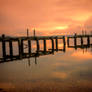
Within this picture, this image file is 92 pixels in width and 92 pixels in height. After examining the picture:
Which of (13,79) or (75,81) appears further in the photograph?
(13,79)

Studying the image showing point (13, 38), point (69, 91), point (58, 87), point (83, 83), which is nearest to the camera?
point (69, 91)

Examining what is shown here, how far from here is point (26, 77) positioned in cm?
1224

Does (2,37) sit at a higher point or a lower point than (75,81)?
higher

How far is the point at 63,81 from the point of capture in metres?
10.9

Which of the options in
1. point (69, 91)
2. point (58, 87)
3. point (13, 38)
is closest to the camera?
point (69, 91)

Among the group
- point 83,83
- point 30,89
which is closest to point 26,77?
point 30,89

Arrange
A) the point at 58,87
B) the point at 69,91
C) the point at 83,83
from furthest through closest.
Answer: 1. the point at 83,83
2. the point at 58,87
3. the point at 69,91

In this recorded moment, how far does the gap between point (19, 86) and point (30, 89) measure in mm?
876

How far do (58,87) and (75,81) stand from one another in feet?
5.44

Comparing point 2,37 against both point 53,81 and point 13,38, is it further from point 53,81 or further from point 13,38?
point 53,81

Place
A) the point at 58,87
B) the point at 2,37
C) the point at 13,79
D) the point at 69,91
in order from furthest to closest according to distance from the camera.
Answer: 1. the point at 2,37
2. the point at 13,79
3. the point at 58,87
4. the point at 69,91

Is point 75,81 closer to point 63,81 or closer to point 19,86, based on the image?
point 63,81

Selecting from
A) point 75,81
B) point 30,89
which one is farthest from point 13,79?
point 75,81

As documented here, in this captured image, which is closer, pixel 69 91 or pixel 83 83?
pixel 69 91
